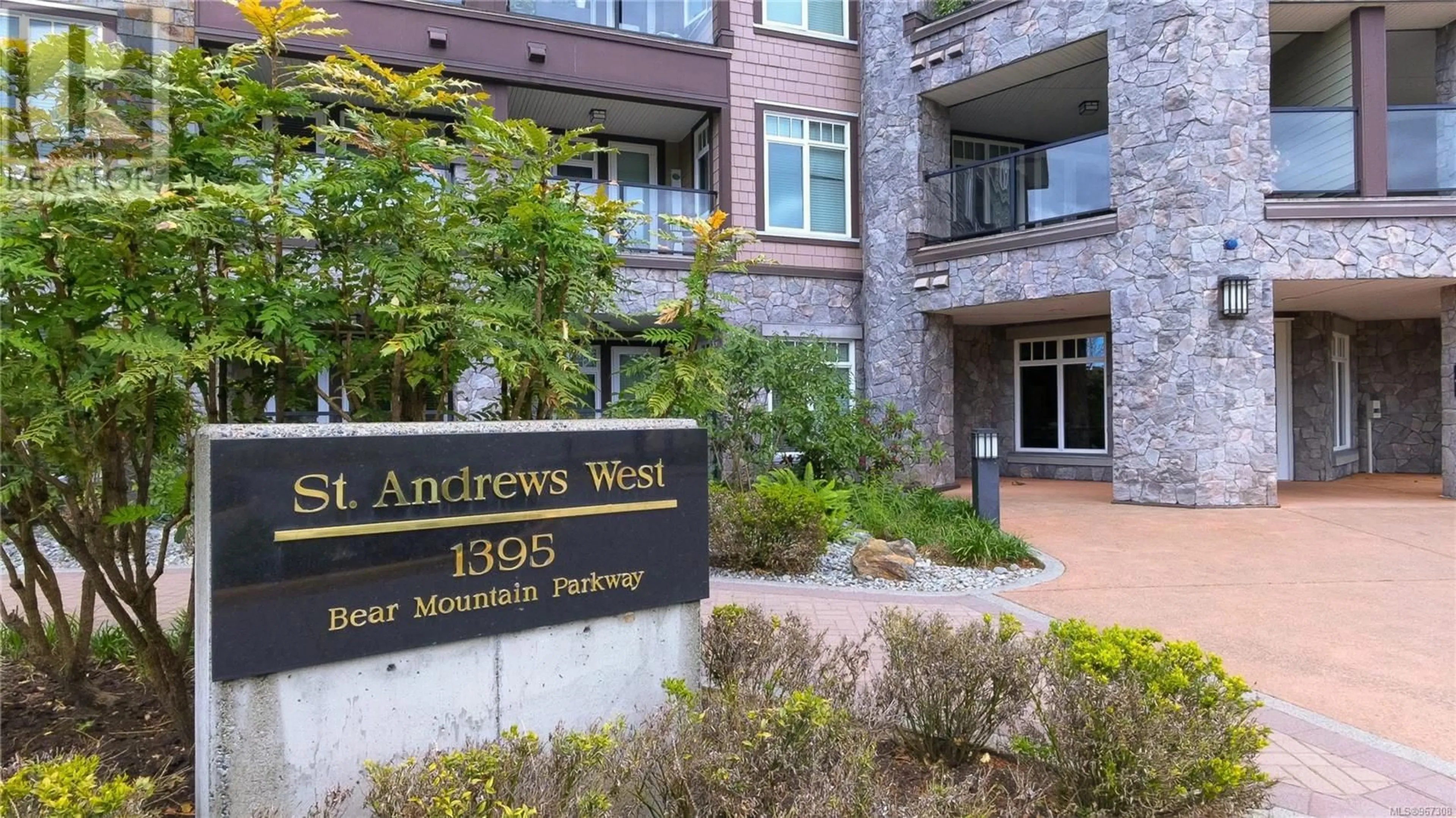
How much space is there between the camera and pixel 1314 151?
435 inches

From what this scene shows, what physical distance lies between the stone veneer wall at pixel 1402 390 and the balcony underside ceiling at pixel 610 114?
1334 cm

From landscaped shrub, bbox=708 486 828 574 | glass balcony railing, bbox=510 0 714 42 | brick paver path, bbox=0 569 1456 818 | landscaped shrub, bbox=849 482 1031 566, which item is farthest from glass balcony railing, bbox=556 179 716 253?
brick paver path, bbox=0 569 1456 818

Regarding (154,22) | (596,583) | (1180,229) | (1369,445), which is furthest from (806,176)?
(596,583)


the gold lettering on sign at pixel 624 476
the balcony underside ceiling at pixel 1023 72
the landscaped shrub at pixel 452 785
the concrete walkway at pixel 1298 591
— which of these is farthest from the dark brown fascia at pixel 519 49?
the landscaped shrub at pixel 452 785

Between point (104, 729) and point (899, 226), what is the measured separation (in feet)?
40.5

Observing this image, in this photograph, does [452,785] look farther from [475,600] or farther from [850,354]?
[850,354]

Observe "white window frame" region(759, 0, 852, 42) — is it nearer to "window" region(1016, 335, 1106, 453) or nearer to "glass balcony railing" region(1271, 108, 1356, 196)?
"window" region(1016, 335, 1106, 453)

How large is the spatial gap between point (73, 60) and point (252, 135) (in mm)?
561

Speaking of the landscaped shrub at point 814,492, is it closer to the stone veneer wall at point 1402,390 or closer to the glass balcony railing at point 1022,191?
the glass balcony railing at point 1022,191

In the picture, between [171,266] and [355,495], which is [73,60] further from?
[355,495]

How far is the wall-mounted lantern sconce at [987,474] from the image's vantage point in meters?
8.70

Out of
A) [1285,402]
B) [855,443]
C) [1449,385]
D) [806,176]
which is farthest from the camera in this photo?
[1285,402]

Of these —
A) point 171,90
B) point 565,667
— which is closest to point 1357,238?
point 565,667

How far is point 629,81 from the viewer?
493 inches
